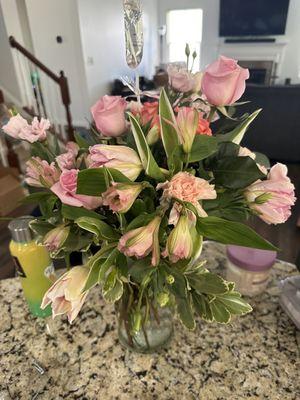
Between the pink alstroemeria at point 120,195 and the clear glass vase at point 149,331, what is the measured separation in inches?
11.0

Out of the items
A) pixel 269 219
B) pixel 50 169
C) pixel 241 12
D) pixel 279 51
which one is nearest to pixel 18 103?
pixel 50 169

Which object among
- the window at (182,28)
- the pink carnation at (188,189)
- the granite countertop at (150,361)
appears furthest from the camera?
the window at (182,28)

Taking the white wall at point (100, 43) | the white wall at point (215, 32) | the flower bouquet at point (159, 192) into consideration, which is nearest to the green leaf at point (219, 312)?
the flower bouquet at point (159, 192)

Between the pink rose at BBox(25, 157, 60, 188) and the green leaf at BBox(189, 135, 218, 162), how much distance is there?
0.67 ft

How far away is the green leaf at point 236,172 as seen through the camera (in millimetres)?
406

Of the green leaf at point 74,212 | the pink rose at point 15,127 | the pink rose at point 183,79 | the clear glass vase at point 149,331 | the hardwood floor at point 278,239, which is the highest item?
the pink rose at point 183,79

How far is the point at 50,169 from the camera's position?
1.45ft

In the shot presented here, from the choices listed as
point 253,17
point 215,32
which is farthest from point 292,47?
point 215,32

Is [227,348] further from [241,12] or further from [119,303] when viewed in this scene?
[241,12]

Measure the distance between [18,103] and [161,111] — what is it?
111 inches

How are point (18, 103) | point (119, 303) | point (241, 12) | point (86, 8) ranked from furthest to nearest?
point (241, 12), point (86, 8), point (18, 103), point (119, 303)

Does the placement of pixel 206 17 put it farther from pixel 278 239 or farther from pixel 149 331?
pixel 149 331

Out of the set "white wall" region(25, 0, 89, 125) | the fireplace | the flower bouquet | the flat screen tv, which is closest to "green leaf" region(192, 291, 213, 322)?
the flower bouquet

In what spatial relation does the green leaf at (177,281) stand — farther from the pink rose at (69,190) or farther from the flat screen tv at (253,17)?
the flat screen tv at (253,17)
